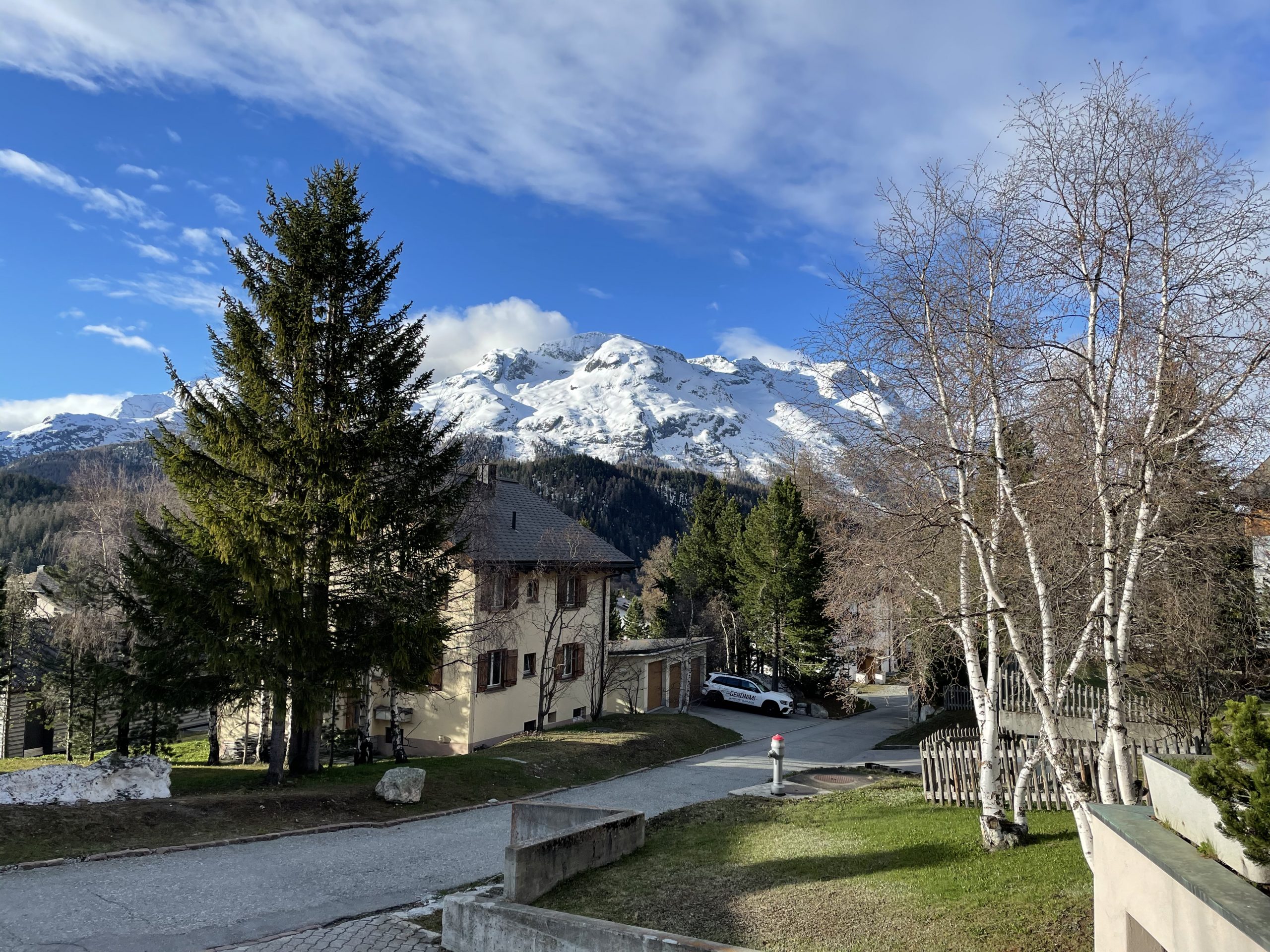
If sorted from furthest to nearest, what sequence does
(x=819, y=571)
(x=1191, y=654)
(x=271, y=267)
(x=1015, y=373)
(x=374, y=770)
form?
(x=819, y=571), (x=374, y=770), (x=271, y=267), (x=1191, y=654), (x=1015, y=373)

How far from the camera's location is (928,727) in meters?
30.5

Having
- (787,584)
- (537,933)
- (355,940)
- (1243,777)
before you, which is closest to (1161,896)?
(1243,777)

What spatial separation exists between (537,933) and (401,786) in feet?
26.5

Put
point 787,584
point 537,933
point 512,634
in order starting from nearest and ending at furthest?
point 537,933, point 512,634, point 787,584

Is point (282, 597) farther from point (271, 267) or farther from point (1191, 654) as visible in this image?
point (1191, 654)

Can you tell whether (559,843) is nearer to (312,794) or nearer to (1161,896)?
(1161,896)

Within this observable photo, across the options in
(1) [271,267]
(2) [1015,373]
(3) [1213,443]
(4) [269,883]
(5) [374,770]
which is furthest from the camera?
(5) [374,770]

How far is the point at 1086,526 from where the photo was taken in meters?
8.39

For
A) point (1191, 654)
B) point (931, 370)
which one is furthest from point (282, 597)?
point (1191, 654)

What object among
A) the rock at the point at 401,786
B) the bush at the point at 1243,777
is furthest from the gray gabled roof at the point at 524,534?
the bush at the point at 1243,777

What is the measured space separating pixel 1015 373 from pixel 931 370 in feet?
4.29

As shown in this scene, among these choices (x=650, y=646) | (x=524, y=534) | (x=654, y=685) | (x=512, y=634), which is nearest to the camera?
(x=512, y=634)

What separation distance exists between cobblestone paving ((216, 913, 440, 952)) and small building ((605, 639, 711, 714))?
21.4 meters

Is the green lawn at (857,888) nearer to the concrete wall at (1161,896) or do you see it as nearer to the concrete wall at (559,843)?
the concrete wall at (559,843)
